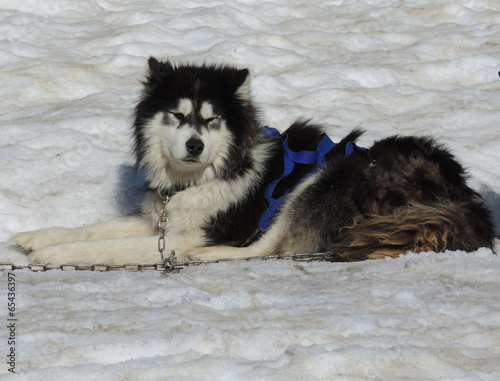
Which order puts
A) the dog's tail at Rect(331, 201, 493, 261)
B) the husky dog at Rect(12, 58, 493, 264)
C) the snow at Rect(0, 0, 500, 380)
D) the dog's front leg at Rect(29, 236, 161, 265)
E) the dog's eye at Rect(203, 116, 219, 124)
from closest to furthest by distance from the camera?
the snow at Rect(0, 0, 500, 380) → the dog's tail at Rect(331, 201, 493, 261) → the husky dog at Rect(12, 58, 493, 264) → the dog's front leg at Rect(29, 236, 161, 265) → the dog's eye at Rect(203, 116, 219, 124)

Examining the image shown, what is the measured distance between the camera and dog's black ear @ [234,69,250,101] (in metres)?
4.68

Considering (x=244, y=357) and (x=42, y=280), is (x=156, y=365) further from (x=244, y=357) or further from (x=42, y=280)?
(x=42, y=280)

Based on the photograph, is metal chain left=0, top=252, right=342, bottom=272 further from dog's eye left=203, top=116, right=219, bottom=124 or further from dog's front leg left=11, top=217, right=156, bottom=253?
dog's eye left=203, top=116, right=219, bottom=124

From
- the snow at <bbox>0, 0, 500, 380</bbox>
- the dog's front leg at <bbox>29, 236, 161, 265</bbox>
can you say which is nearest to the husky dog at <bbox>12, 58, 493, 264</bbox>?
the dog's front leg at <bbox>29, 236, 161, 265</bbox>

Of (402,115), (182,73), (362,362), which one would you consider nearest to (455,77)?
(402,115)

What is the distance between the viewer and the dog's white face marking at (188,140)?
175 inches

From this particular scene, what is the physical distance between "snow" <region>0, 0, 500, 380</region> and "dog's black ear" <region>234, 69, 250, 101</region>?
4.15 ft

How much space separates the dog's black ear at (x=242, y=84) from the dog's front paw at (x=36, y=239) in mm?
1457

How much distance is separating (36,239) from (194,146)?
3.73 ft

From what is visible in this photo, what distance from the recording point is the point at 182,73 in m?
4.65

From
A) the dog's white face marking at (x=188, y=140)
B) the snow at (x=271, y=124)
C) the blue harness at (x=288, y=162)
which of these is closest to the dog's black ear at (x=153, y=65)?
the dog's white face marking at (x=188, y=140)

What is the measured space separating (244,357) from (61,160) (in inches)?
135

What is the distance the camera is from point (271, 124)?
633cm

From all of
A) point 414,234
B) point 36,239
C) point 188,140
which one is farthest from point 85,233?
point 414,234
